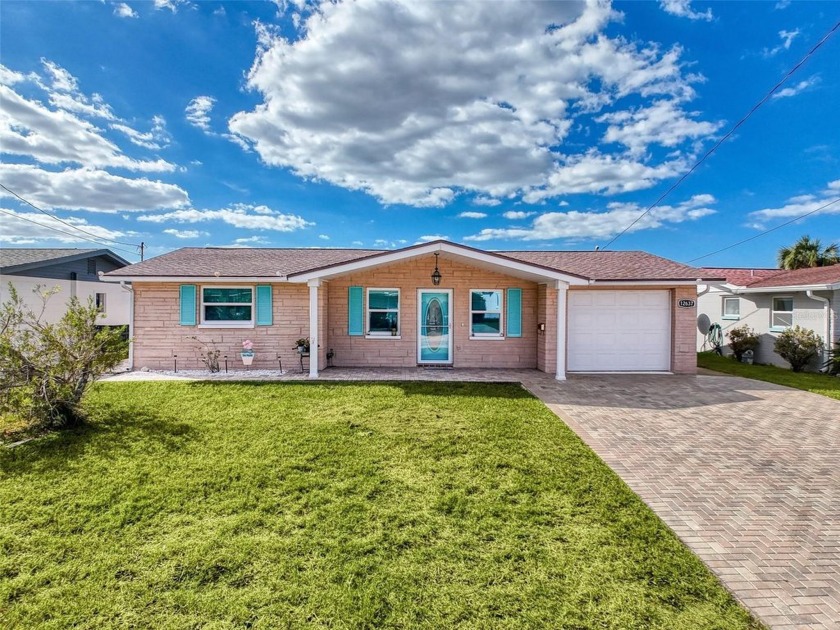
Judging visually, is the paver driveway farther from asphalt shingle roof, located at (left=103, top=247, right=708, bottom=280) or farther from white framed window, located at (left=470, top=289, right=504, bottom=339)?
asphalt shingle roof, located at (left=103, top=247, right=708, bottom=280)

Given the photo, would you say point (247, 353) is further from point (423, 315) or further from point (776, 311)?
point (776, 311)

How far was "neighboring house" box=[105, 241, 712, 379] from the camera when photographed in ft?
38.2

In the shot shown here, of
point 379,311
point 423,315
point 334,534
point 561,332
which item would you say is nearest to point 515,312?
point 561,332

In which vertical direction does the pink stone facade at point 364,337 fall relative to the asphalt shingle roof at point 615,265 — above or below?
below

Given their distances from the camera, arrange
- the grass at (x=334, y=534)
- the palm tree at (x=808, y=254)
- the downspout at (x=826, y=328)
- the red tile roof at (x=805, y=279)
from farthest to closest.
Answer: the palm tree at (x=808, y=254)
the red tile roof at (x=805, y=279)
the downspout at (x=826, y=328)
the grass at (x=334, y=534)

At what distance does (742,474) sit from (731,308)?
1651cm

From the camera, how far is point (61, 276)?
18844 millimetres

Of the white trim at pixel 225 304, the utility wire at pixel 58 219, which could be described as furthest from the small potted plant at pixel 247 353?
the utility wire at pixel 58 219

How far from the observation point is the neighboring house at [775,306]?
1280cm

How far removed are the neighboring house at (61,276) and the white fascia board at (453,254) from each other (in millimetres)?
10042

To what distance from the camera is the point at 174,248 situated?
14367 mm

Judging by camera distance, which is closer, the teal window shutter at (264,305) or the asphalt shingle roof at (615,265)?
the asphalt shingle roof at (615,265)

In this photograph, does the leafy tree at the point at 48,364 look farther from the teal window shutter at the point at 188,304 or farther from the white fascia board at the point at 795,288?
the white fascia board at the point at 795,288

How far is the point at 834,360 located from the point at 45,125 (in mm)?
30792
